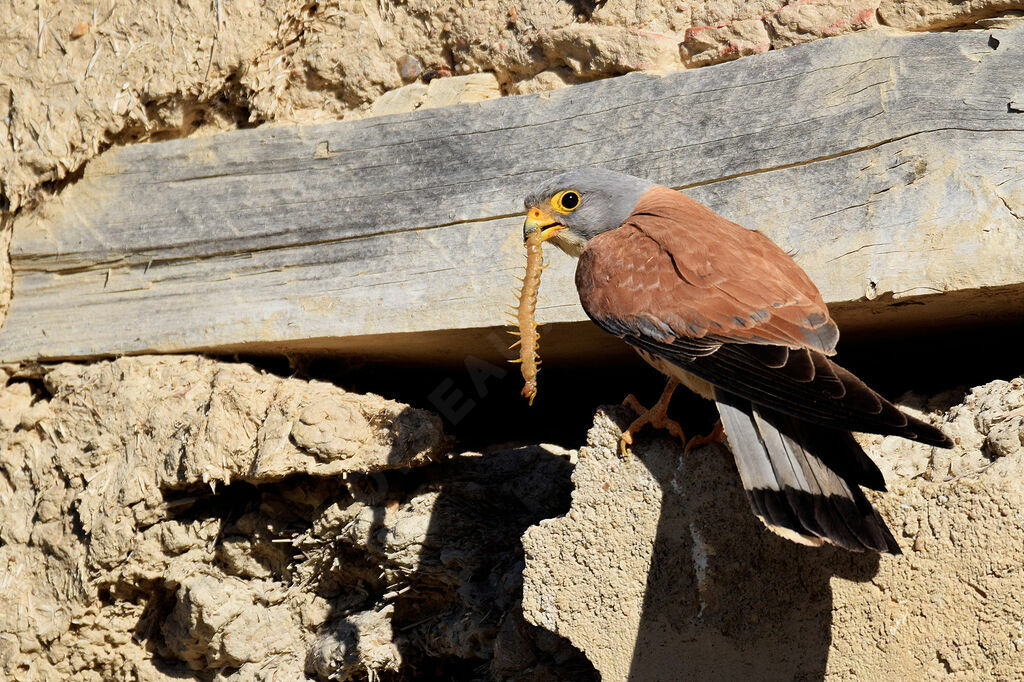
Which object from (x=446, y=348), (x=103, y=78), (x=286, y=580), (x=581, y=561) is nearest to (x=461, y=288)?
(x=446, y=348)

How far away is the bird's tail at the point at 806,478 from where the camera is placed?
6.78 ft

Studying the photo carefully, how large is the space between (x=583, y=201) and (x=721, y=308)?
2.22ft

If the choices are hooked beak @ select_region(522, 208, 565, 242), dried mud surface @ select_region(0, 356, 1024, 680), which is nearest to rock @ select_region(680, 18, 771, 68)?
hooked beak @ select_region(522, 208, 565, 242)

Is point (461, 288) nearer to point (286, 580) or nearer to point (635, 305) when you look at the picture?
point (635, 305)

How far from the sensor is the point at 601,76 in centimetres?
326

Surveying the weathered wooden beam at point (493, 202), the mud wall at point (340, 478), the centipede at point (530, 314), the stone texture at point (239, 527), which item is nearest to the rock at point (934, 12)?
the mud wall at point (340, 478)

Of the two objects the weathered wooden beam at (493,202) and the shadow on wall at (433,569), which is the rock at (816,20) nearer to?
the weathered wooden beam at (493,202)

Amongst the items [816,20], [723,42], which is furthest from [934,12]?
[723,42]

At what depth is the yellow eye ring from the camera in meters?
2.91

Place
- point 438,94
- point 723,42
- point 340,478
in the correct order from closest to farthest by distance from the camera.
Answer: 1. point 723,42
2. point 340,478
3. point 438,94

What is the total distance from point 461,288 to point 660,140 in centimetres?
83

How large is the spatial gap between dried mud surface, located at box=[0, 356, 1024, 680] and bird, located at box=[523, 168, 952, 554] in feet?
1.04

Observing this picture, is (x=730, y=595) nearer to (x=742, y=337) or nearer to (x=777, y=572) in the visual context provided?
(x=777, y=572)

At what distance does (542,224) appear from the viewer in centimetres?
295
